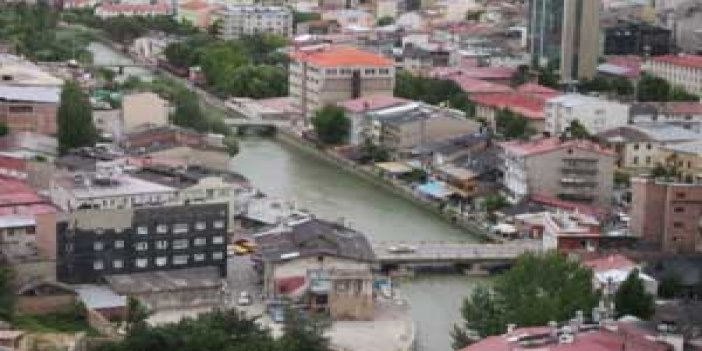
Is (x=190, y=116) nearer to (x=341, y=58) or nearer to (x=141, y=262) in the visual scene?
(x=341, y=58)

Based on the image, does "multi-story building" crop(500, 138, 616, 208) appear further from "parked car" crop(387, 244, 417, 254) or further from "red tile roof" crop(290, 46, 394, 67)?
"red tile roof" crop(290, 46, 394, 67)

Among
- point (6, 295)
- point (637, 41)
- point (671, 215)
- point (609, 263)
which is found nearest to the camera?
point (6, 295)

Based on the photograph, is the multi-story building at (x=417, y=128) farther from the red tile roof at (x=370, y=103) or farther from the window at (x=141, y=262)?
the window at (x=141, y=262)

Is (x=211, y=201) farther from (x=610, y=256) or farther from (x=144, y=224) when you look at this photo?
(x=610, y=256)

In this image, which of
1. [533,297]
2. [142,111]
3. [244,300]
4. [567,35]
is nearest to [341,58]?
[142,111]

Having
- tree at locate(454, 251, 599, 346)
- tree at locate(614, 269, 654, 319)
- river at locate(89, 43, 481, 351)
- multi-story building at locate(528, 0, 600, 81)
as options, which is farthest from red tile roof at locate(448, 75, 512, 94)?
tree at locate(614, 269, 654, 319)

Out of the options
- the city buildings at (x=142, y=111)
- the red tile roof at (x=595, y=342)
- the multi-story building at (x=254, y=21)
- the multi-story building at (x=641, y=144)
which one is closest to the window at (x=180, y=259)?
the red tile roof at (x=595, y=342)
